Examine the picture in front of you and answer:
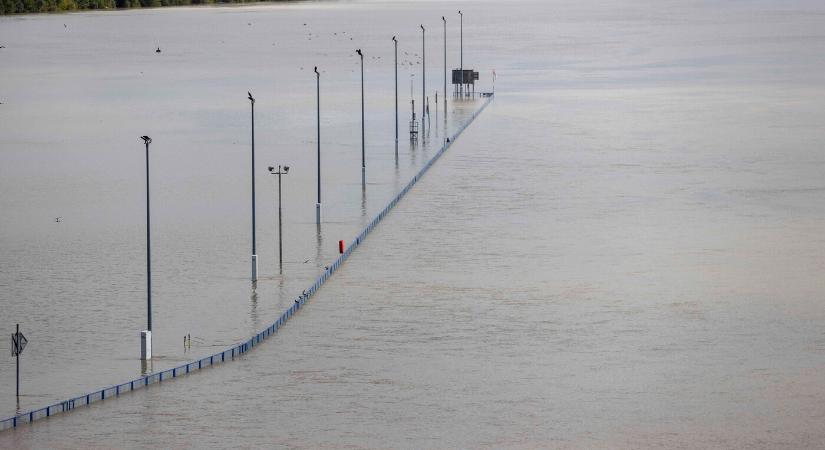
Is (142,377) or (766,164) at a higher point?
(766,164)

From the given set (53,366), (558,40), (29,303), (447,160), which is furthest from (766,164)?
(558,40)

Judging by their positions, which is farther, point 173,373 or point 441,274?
point 441,274

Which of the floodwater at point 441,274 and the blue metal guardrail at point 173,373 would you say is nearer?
the blue metal guardrail at point 173,373

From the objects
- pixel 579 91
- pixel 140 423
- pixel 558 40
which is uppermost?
pixel 558 40

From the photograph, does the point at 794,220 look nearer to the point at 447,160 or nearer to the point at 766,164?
the point at 766,164

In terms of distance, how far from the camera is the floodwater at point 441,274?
96.3 ft

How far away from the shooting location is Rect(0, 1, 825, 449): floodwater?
1156 inches

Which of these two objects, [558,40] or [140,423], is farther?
[558,40]

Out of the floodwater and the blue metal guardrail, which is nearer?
the blue metal guardrail

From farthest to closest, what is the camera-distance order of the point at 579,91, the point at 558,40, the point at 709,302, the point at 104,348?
the point at 558,40
the point at 579,91
the point at 709,302
the point at 104,348

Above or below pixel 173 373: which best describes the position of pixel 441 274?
above

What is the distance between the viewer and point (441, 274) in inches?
1689

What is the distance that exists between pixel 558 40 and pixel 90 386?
140381mm

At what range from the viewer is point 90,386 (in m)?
31.0
